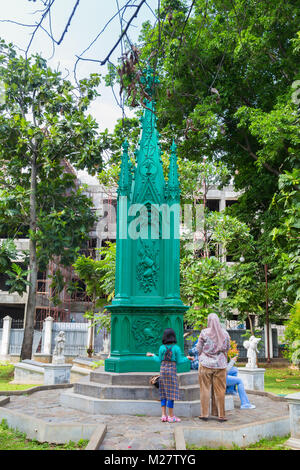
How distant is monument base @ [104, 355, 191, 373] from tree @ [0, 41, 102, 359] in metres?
10.2

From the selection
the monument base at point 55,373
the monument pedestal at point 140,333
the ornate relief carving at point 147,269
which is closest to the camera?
the monument pedestal at point 140,333

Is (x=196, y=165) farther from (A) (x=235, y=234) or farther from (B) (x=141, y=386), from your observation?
(B) (x=141, y=386)

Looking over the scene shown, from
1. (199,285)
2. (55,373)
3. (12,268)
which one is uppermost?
(12,268)

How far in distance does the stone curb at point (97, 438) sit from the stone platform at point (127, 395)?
133 centimetres

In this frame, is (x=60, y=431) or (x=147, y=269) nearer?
(x=60, y=431)

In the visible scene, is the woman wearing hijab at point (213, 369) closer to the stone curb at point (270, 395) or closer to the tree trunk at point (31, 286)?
the stone curb at point (270, 395)

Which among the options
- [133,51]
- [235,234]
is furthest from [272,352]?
[133,51]

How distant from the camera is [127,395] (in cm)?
636

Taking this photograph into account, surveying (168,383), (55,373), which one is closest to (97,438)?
(168,383)

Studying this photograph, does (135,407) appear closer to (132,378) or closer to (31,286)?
(132,378)

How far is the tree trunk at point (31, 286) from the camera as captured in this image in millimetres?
16219

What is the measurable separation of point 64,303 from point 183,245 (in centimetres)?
1845

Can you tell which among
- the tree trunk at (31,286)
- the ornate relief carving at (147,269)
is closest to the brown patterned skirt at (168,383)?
the ornate relief carving at (147,269)

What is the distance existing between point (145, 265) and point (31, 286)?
10255 millimetres
